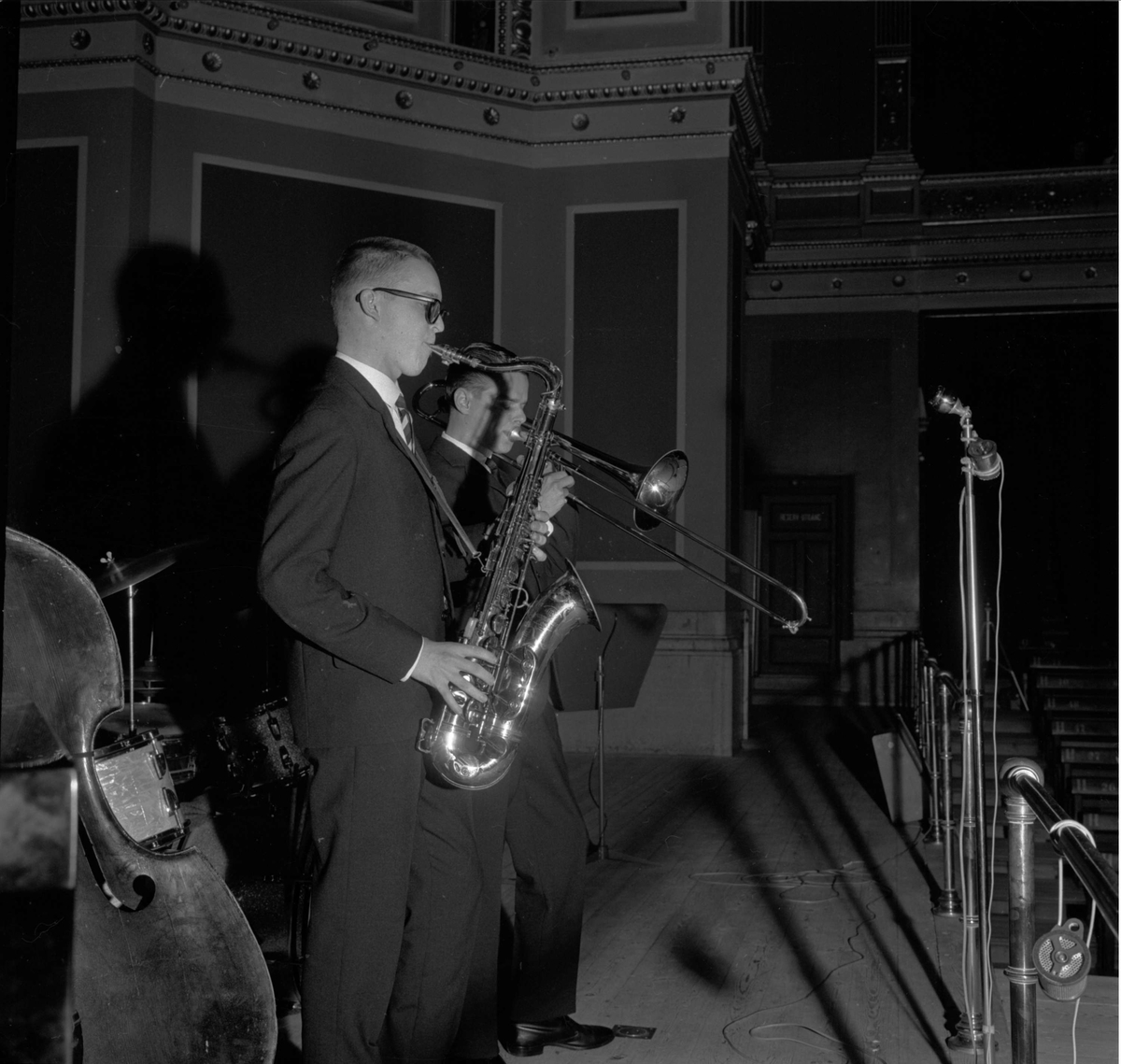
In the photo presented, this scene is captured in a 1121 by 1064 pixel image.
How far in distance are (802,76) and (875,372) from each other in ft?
10.3

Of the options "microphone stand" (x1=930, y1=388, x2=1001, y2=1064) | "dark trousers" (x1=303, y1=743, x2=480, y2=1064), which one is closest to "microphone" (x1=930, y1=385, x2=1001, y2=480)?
"microphone stand" (x1=930, y1=388, x2=1001, y2=1064)

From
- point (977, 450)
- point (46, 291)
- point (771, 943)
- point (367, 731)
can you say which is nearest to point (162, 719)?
point (367, 731)

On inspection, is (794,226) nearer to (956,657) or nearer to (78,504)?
(956,657)

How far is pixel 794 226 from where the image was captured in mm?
11727

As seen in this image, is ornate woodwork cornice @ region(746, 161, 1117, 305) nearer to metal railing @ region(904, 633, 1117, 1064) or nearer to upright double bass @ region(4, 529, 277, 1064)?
metal railing @ region(904, 633, 1117, 1064)

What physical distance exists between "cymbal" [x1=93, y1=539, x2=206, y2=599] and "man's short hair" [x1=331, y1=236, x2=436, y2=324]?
74 centimetres

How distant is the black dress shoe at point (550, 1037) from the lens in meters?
2.74

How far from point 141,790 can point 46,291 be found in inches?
207

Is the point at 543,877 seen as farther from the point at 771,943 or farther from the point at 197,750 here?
the point at 771,943

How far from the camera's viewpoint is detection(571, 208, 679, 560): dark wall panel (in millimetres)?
7555

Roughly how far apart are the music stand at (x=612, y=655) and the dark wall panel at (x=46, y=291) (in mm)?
3658

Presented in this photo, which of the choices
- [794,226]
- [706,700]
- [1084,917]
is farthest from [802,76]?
[1084,917]

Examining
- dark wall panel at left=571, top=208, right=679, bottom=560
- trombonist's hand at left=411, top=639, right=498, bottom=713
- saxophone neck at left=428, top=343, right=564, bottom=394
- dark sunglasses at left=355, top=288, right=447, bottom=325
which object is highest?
dark wall panel at left=571, top=208, right=679, bottom=560

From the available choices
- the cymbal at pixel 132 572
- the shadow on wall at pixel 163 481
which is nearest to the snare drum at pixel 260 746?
the cymbal at pixel 132 572
